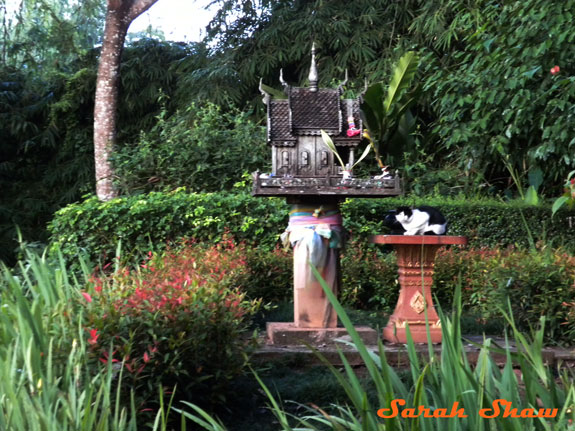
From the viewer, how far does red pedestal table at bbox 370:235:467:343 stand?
5.49 m

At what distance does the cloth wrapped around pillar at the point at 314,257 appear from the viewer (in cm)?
553

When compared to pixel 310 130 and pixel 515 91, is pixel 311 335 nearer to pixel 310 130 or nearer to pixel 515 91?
pixel 310 130

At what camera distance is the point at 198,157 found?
11.5m

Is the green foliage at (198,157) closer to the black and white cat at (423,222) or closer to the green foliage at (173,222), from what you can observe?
the green foliage at (173,222)

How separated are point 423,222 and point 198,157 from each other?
656cm

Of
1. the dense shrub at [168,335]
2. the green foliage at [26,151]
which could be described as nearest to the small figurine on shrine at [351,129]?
the dense shrub at [168,335]

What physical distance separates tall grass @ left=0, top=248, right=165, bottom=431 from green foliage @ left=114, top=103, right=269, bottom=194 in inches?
305

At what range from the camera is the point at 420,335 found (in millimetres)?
5602

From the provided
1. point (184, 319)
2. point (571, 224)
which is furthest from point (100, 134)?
point (184, 319)

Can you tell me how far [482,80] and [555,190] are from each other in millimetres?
2577

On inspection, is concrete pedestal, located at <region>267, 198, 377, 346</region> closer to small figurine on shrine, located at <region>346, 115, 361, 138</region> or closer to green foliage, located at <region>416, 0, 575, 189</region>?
small figurine on shrine, located at <region>346, 115, 361, 138</region>

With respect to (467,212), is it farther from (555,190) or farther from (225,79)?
(225,79)
